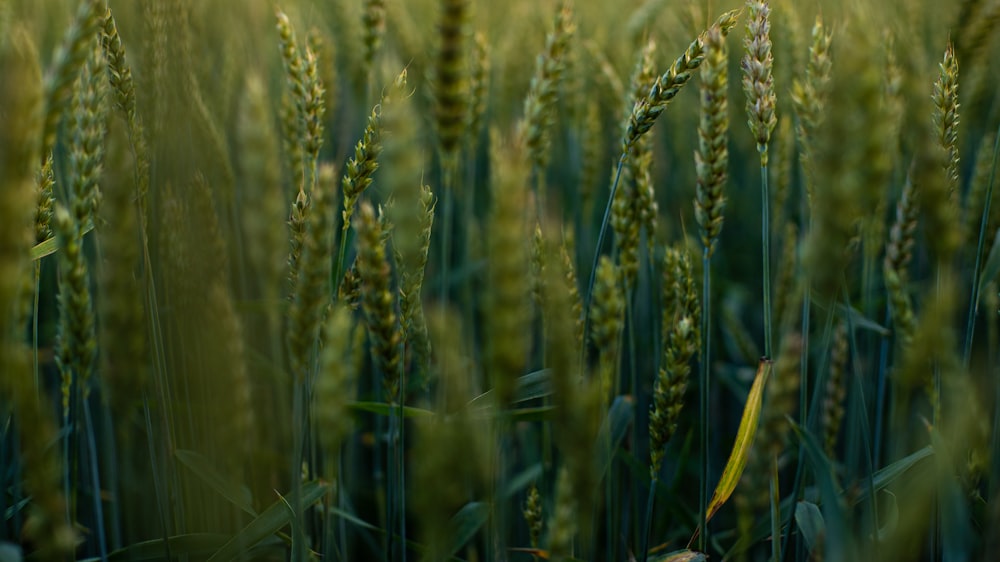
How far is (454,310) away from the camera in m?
0.74

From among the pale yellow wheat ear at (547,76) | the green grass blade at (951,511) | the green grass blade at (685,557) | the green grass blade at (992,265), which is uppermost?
the pale yellow wheat ear at (547,76)

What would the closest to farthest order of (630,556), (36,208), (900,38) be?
(36,208) < (630,556) < (900,38)

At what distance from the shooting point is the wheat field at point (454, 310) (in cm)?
66

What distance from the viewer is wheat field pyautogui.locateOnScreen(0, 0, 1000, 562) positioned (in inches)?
26.0

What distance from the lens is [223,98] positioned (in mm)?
1869

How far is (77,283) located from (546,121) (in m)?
0.88

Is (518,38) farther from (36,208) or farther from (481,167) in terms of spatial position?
(36,208)

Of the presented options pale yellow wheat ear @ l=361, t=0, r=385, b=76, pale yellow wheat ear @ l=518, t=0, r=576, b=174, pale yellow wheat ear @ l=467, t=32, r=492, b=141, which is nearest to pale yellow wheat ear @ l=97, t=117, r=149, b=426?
pale yellow wheat ear @ l=518, t=0, r=576, b=174

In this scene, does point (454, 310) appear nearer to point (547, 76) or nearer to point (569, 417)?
point (569, 417)

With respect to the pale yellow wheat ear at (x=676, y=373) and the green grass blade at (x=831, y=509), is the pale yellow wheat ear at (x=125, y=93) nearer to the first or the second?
the pale yellow wheat ear at (x=676, y=373)

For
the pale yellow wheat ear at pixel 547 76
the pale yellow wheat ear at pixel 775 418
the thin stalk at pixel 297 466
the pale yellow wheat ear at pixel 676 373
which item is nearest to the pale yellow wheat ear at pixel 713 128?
the pale yellow wheat ear at pixel 676 373

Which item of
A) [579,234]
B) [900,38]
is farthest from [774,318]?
[900,38]

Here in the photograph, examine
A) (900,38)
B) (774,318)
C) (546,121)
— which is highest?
(900,38)

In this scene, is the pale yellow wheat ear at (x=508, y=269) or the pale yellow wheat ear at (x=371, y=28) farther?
the pale yellow wheat ear at (x=371, y=28)
